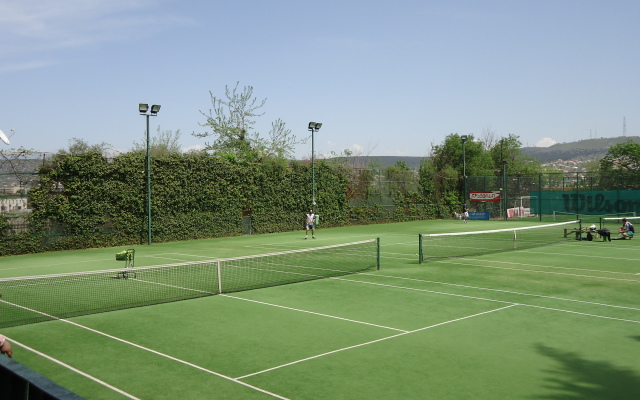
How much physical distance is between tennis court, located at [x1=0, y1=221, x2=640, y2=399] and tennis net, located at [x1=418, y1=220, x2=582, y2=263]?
16.6 ft

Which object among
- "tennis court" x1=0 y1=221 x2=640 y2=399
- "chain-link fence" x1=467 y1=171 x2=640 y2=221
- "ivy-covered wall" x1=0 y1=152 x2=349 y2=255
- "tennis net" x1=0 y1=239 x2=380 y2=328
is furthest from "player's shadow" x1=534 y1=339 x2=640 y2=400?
"chain-link fence" x1=467 y1=171 x2=640 y2=221

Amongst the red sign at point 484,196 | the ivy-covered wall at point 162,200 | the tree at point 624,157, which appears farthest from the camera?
the tree at point 624,157

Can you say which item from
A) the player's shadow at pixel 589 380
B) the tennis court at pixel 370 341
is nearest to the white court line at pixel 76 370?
the tennis court at pixel 370 341

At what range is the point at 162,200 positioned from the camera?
31422 millimetres

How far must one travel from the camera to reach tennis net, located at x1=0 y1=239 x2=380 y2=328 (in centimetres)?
1312

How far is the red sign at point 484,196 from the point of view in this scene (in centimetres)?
4931

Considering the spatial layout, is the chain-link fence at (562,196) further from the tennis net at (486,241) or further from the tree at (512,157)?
the tree at (512,157)

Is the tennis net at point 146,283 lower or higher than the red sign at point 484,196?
lower

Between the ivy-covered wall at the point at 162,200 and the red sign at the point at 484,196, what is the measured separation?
52.2 feet

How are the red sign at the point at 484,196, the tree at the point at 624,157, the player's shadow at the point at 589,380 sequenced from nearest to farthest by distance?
the player's shadow at the point at 589,380
the red sign at the point at 484,196
the tree at the point at 624,157

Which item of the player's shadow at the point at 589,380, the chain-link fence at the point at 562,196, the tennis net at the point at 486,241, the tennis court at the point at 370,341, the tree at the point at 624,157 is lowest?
the tennis court at the point at 370,341

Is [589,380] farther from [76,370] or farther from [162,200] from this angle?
[162,200]

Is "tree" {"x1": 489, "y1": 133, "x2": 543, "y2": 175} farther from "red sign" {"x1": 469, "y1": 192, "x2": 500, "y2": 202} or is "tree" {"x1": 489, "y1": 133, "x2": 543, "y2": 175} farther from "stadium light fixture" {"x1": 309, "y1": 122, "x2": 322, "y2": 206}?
"stadium light fixture" {"x1": 309, "y1": 122, "x2": 322, "y2": 206}

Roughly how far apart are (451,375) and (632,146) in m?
73.9
